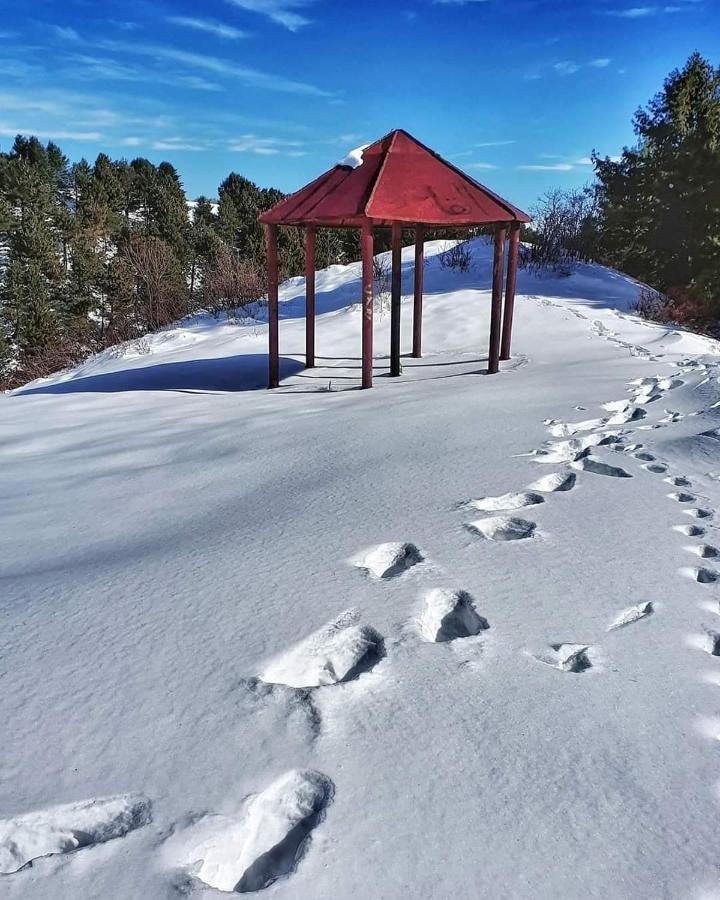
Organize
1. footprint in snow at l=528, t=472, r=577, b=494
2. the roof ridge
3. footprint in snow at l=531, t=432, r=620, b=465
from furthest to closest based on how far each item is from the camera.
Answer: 1. the roof ridge
2. footprint in snow at l=531, t=432, r=620, b=465
3. footprint in snow at l=528, t=472, r=577, b=494

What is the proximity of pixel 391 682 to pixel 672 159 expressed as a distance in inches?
730

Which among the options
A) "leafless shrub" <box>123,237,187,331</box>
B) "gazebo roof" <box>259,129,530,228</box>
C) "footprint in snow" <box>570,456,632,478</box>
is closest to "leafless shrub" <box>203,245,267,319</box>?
"leafless shrub" <box>123,237,187,331</box>

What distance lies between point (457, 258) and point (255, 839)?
14.0 metres

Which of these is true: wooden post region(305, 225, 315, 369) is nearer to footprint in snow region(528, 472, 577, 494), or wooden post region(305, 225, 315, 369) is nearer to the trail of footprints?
footprint in snow region(528, 472, 577, 494)

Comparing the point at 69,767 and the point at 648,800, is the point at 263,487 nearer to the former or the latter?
the point at 69,767

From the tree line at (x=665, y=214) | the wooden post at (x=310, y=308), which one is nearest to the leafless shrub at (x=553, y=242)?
the tree line at (x=665, y=214)

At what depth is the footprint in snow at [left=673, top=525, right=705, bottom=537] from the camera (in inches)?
91.4

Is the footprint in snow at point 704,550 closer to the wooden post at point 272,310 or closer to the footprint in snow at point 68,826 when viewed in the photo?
the footprint in snow at point 68,826

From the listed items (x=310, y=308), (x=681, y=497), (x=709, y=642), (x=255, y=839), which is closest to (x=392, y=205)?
(x=310, y=308)

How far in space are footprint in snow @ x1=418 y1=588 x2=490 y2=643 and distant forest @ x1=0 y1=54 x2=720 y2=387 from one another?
12.1 meters

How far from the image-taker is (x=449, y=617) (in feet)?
5.88

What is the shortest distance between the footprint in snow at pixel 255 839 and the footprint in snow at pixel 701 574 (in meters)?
1.35

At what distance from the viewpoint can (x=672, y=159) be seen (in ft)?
53.8

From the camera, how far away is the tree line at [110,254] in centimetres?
1888
